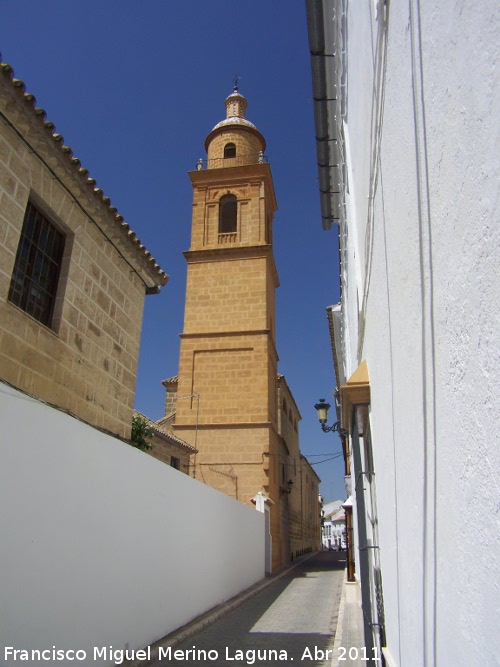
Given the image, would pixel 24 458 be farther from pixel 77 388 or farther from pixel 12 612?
pixel 77 388

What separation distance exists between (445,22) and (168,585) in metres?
6.73

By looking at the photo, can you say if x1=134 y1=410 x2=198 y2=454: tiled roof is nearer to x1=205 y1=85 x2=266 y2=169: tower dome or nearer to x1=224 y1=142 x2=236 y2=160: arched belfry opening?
x1=205 y1=85 x2=266 y2=169: tower dome

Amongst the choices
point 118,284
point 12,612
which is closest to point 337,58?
point 118,284

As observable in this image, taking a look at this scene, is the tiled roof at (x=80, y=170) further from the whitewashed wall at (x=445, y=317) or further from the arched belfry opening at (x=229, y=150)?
the arched belfry opening at (x=229, y=150)

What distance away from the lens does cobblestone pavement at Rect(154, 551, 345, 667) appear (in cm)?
560

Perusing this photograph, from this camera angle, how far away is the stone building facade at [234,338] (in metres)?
16.7

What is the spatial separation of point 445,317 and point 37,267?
5.28m

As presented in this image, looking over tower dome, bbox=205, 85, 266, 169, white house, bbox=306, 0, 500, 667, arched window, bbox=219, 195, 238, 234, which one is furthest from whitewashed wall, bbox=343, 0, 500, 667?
tower dome, bbox=205, 85, 266, 169

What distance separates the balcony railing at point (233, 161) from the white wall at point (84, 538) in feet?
55.0

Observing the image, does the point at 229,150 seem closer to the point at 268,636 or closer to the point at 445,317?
the point at 268,636

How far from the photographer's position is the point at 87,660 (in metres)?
4.21

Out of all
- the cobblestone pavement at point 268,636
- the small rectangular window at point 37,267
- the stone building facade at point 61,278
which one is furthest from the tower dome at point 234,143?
the cobblestone pavement at point 268,636

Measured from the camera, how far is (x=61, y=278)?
600cm

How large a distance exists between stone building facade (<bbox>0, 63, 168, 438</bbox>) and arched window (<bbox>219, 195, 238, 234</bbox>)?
13.2m
